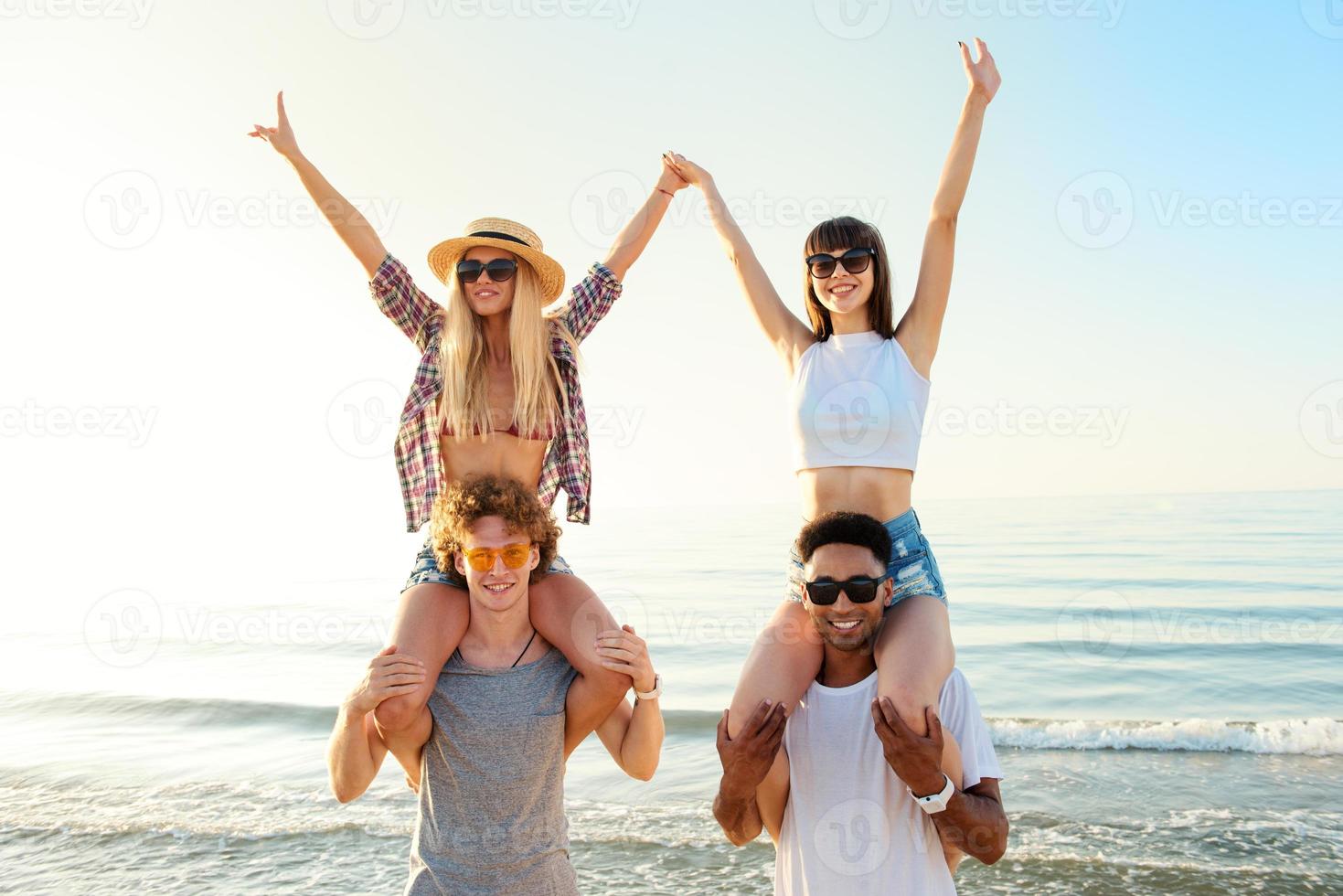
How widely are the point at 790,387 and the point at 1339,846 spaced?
215 inches

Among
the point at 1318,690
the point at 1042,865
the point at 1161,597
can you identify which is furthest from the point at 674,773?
the point at 1161,597

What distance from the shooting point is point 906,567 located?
3.73m

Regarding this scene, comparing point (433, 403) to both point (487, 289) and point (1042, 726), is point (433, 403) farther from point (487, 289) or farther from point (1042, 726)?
point (1042, 726)

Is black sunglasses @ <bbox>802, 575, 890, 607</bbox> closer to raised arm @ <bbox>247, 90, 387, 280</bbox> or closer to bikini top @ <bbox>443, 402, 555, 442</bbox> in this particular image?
bikini top @ <bbox>443, 402, 555, 442</bbox>

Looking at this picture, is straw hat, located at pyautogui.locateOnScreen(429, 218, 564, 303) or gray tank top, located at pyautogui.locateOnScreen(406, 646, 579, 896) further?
straw hat, located at pyautogui.locateOnScreen(429, 218, 564, 303)

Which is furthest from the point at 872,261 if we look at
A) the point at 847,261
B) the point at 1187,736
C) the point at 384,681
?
the point at 1187,736

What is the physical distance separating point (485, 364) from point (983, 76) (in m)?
2.56

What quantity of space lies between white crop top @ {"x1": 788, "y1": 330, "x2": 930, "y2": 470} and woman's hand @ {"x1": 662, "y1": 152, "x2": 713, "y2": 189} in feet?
3.46

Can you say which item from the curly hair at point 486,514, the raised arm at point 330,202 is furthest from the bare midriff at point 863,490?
the raised arm at point 330,202

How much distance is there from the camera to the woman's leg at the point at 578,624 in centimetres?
341

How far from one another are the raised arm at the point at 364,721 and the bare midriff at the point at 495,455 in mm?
927

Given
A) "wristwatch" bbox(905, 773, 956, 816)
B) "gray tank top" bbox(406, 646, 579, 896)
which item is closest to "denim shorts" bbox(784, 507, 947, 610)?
"wristwatch" bbox(905, 773, 956, 816)

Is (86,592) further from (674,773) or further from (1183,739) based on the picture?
(1183,739)

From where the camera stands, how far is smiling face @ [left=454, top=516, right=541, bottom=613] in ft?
11.4
